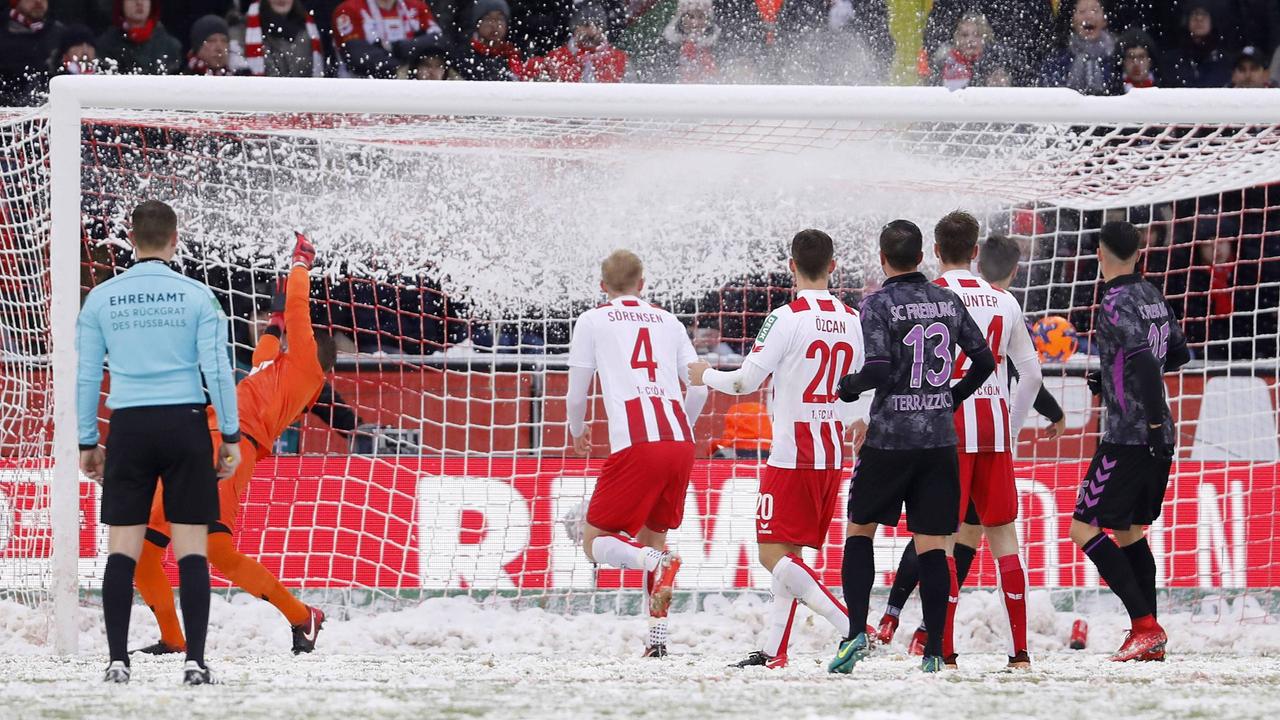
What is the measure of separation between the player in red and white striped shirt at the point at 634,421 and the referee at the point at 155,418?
59.0 inches

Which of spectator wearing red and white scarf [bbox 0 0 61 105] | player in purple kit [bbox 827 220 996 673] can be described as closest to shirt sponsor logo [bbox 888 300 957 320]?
player in purple kit [bbox 827 220 996 673]

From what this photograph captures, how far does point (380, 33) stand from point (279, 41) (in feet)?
2.40

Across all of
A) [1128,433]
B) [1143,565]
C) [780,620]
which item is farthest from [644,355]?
[1143,565]

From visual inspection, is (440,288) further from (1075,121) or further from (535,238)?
(1075,121)

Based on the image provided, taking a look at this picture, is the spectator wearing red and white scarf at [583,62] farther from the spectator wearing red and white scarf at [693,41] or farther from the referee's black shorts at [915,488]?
the referee's black shorts at [915,488]

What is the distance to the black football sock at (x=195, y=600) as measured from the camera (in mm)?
4930

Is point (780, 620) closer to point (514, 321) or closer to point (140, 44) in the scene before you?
point (514, 321)

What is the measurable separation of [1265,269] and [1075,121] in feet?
12.5

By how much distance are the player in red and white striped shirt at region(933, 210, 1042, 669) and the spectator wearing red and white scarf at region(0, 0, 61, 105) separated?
24.9 ft

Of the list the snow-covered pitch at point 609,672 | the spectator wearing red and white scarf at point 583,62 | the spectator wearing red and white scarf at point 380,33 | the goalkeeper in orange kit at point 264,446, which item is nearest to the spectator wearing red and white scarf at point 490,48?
the spectator wearing red and white scarf at point 583,62

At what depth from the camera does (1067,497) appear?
7.65m

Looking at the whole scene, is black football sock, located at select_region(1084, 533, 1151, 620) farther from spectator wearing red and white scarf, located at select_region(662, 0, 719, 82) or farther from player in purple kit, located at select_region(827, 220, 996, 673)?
spectator wearing red and white scarf, located at select_region(662, 0, 719, 82)

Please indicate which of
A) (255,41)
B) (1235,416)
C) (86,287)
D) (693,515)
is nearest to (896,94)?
(693,515)

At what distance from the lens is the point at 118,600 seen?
4953mm
